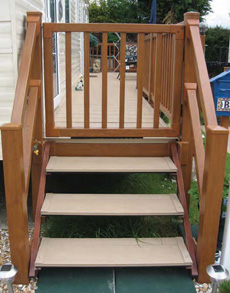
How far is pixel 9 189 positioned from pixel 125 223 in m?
1.33

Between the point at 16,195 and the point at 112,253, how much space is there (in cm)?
87

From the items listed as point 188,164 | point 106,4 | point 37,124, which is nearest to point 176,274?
point 188,164

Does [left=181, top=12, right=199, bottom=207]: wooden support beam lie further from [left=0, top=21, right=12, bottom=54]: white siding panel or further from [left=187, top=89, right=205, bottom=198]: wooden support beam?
Answer: [left=0, top=21, right=12, bottom=54]: white siding panel

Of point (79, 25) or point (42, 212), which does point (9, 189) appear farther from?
point (79, 25)

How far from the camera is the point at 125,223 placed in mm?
3545

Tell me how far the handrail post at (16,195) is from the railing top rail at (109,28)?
124 centimetres

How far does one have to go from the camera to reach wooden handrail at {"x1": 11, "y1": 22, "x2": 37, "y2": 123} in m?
2.67

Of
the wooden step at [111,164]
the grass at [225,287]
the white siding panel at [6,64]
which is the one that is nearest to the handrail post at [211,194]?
the grass at [225,287]

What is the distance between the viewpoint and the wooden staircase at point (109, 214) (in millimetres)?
2809

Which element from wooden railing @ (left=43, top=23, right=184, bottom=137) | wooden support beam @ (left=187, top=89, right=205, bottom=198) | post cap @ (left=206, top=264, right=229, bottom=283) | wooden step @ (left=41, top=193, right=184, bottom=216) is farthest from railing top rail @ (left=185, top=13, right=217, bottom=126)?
post cap @ (left=206, top=264, right=229, bottom=283)

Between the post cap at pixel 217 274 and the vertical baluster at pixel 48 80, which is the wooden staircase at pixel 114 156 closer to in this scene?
the vertical baluster at pixel 48 80

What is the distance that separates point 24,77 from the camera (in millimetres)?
2871

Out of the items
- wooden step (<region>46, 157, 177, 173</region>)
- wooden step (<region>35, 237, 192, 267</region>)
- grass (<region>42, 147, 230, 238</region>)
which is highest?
wooden step (<region>46, 157, 177, 173</region>)

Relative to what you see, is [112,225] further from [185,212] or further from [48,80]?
[48,80]
